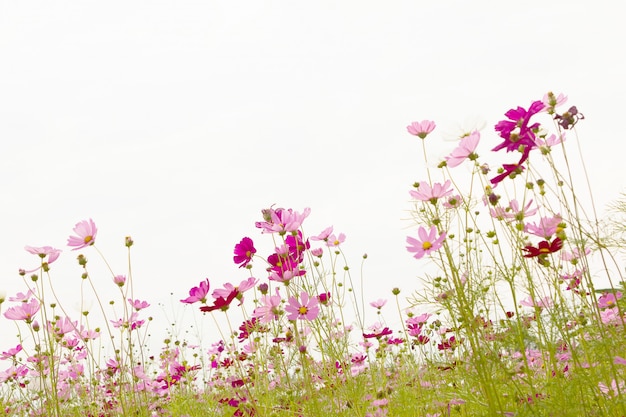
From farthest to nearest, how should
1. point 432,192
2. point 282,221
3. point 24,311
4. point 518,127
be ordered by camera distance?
point 24,311 → point 282,221 → point 432,192 → point 518,127

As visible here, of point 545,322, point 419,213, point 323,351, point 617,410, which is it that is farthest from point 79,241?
point 617,410

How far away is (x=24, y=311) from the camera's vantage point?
9.78 feet

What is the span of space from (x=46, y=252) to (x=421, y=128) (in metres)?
1.82

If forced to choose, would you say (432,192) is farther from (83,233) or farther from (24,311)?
(24,311)

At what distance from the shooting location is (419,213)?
2.43 m

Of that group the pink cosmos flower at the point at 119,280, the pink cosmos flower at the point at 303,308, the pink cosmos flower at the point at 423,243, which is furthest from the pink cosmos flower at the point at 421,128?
the pink cosmos flower at the point at 119,280

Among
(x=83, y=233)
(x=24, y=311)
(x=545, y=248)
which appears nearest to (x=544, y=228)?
(x=545, y=248)

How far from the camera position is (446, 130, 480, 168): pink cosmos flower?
6.36 ft

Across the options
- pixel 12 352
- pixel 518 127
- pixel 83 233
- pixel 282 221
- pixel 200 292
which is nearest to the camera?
pixel 518 127

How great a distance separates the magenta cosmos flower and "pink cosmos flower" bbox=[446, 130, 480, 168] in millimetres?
1544

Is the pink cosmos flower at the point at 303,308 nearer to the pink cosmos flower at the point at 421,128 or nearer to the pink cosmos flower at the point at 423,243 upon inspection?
the pink cosmos flower at the point at 423,243

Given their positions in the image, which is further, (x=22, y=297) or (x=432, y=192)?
(x=22, y=297)

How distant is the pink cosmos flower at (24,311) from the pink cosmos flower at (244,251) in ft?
4.22

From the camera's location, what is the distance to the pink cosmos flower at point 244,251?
2357 mm
